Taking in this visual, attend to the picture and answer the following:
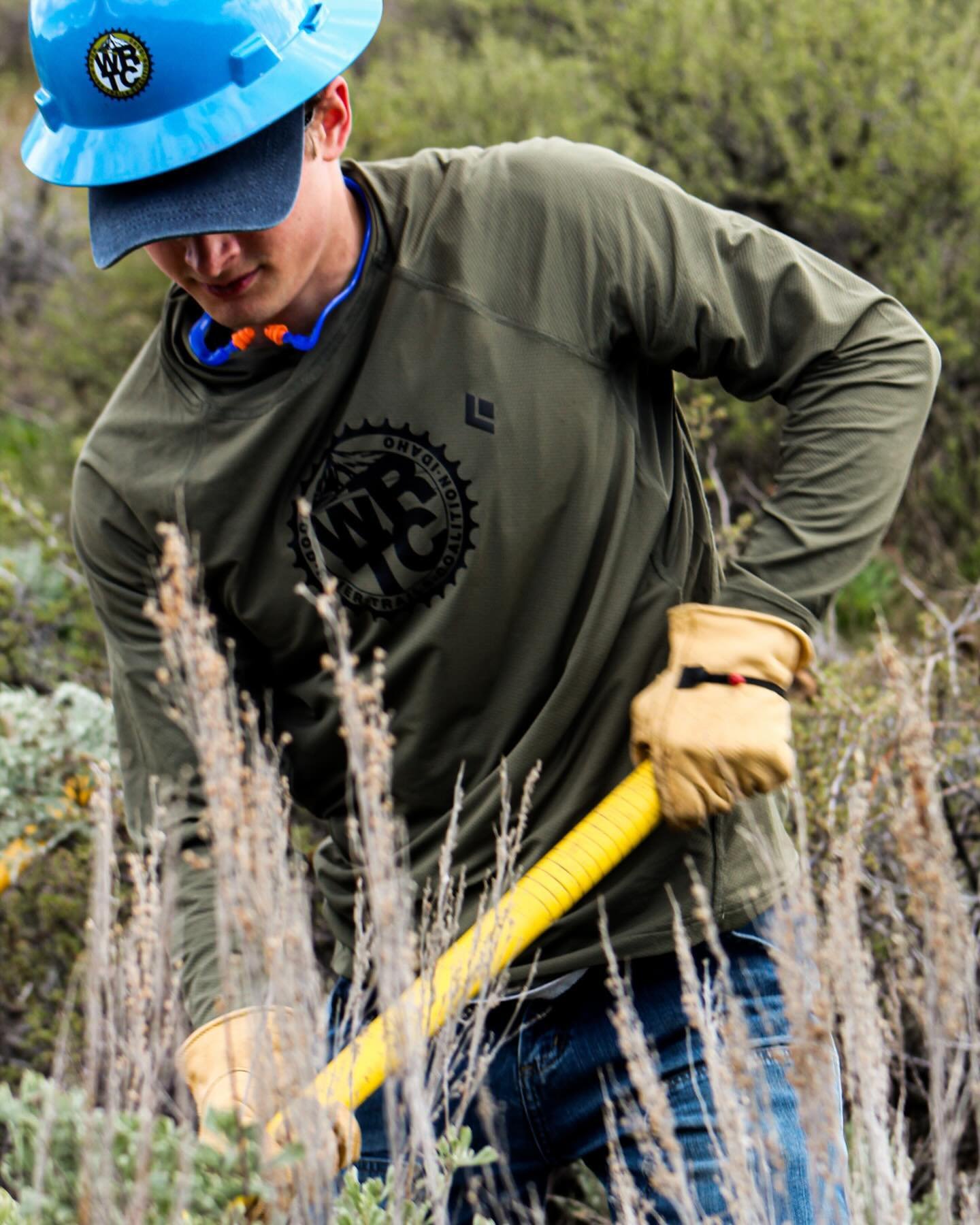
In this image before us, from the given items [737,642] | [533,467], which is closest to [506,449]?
[533,467]

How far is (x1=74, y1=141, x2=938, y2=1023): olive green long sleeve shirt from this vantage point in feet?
6.90

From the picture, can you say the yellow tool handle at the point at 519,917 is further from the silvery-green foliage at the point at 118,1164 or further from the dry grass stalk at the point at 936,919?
the dry grass stalk at the point at 936,919

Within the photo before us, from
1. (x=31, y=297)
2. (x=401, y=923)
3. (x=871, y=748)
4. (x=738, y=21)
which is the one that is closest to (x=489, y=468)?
(x=401, y=923)

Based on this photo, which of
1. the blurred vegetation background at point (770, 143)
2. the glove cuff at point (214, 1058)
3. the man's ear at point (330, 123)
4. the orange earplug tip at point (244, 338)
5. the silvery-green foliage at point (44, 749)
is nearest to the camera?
the glove cuff at point (214, 1058)

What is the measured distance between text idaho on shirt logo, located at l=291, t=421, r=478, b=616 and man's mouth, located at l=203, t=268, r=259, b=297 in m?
0.25

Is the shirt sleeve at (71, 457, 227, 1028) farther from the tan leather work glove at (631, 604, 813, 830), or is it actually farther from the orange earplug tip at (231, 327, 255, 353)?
the tan leather work glove at (631, 604, 813, 830)

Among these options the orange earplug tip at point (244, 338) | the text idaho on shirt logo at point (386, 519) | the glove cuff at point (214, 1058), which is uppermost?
the orange earplug tip at point (244, 338)

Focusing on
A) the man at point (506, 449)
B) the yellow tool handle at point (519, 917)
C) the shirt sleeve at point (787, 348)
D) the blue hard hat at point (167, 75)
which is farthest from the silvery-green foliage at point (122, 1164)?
the blue hard hat at point (167, 75)

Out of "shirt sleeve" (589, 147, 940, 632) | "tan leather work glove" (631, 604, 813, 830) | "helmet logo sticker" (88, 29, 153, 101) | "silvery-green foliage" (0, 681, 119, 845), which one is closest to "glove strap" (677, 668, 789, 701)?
"tan leather work glove" (631, 604, 813, 830)

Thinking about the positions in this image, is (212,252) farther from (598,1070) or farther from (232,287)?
(598,1070)

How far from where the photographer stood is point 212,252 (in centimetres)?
A: 203

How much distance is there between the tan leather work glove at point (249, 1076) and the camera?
1.47 m

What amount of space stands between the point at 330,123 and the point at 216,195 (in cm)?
24

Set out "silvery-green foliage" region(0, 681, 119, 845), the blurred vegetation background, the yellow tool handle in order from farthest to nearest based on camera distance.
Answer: the blurred vegetation background → "silvery-green foliage" region(0, 681, 119, 845) → the yellow tool handle
